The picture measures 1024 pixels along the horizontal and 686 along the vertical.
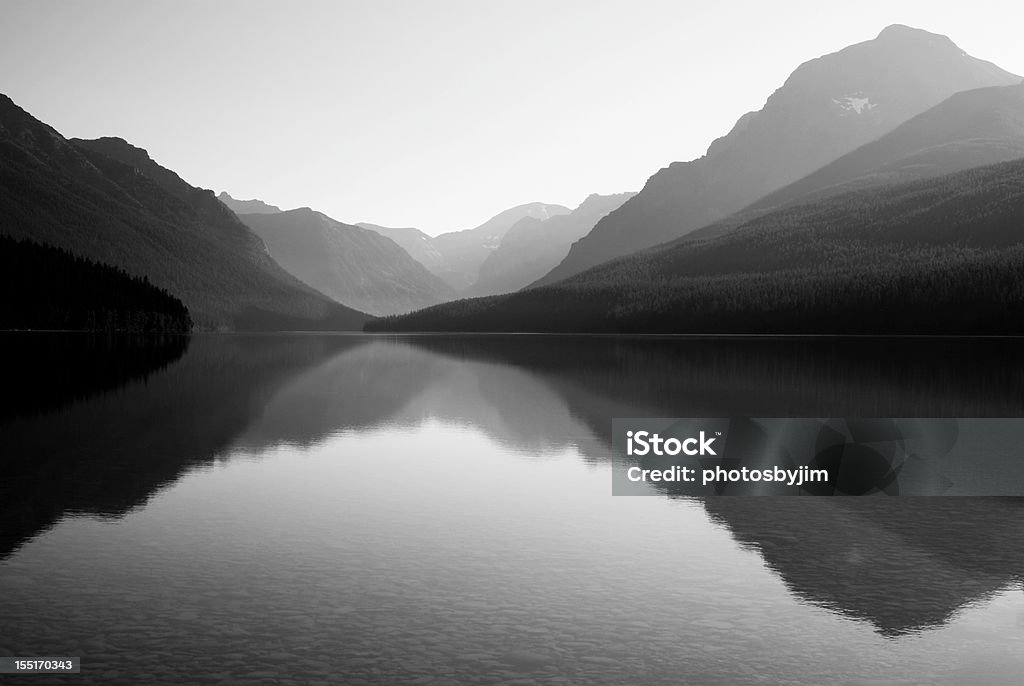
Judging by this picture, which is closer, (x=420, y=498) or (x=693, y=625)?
(x=693, y=625)

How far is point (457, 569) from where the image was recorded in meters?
18.7

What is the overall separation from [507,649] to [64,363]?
85.9 m

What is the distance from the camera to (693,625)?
15367 mm

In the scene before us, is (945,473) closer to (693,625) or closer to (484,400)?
(693,625)

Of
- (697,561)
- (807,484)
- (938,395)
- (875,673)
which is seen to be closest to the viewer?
(875,673)

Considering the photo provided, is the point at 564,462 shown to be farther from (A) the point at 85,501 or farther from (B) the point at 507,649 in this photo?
(B) the point at 507,649

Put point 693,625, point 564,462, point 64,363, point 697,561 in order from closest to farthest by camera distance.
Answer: point 693,625, point 697,561, point 564,462, point 64,363

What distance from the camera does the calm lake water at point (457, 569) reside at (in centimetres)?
1377

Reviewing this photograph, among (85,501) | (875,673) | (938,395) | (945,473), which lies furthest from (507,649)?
(938,395)

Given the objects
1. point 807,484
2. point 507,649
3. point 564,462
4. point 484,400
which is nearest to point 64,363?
point 484,400

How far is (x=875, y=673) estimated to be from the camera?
534 inches

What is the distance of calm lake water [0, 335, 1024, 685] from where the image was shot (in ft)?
45.2

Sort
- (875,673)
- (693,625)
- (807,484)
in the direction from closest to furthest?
(875,673) → (693,625) → (807,484)

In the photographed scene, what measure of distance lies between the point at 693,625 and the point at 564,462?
18666mm
